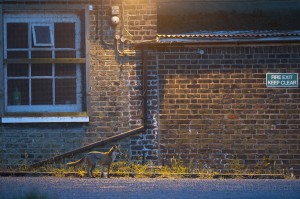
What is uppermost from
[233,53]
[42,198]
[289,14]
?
[289,14]

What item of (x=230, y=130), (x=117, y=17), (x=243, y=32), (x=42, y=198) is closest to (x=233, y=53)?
(x=243, y=32)

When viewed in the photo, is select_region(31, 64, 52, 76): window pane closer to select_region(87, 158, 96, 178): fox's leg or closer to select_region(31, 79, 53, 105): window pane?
select_region(31, 79, 53, 105): window pane

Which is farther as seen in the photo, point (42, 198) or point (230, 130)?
point (230, 130)

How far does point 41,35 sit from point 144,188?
479cm

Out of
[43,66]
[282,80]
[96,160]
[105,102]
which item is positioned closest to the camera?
[96,160]

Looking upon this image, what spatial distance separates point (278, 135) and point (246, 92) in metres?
1.10

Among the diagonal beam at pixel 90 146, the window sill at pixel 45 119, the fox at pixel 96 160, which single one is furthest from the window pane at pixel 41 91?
the fox at pixel 96 160

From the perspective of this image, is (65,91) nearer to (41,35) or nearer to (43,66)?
(43,66)

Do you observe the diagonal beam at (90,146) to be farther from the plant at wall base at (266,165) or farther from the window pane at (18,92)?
the plant at wall base at (266,165)

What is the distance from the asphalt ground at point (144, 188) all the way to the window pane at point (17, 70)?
2.54 meters

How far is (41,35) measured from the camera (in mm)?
13469

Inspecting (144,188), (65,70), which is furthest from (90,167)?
(65,70)

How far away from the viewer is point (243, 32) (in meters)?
13.6

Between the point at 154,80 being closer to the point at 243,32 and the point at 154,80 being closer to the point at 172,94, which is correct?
the point at 172,94
